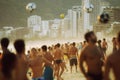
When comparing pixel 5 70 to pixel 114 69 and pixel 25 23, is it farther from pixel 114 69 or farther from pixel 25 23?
pixel 25 23

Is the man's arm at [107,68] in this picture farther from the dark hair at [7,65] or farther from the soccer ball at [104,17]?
the soccer ball at [104,17]

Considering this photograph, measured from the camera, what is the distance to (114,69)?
208 inches

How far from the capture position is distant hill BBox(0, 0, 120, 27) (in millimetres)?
Result: 65875

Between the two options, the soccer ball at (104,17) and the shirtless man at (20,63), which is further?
the soccer ball at (104,17)

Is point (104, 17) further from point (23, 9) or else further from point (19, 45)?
point (23, 9)

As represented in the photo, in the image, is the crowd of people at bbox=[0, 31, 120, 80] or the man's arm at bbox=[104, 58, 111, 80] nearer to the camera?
the man's arm at bbox=[104, 58, 111, 80]

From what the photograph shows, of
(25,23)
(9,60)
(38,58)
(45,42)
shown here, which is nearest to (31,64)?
(38,58)

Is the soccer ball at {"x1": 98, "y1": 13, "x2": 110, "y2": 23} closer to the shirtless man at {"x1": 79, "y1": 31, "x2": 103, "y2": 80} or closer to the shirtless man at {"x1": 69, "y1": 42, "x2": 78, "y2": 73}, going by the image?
the shirtless man at {"x1": 69, "y1": 42, "x2": 78, "y2": 73}

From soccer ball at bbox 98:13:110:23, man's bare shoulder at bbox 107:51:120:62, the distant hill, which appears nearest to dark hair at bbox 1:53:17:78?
man's bare shoulder at bbox 107:51:120:62

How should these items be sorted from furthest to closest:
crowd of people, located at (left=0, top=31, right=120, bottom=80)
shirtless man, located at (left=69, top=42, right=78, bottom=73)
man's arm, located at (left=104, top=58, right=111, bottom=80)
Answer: shirtless man, located at (left=69, top=42, right=78, bottom=73) < crowd of people, located at (left=0, top=31, right=120, bottom=80) < man's arm, located at (left=104, top=58, right=111, bottom=80)

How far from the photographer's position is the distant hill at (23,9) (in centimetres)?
6588

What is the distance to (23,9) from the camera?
2803 inches

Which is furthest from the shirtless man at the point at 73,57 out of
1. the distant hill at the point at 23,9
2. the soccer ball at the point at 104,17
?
the distant hill at the point at 23,9

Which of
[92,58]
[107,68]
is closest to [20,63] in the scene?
[92,58]
